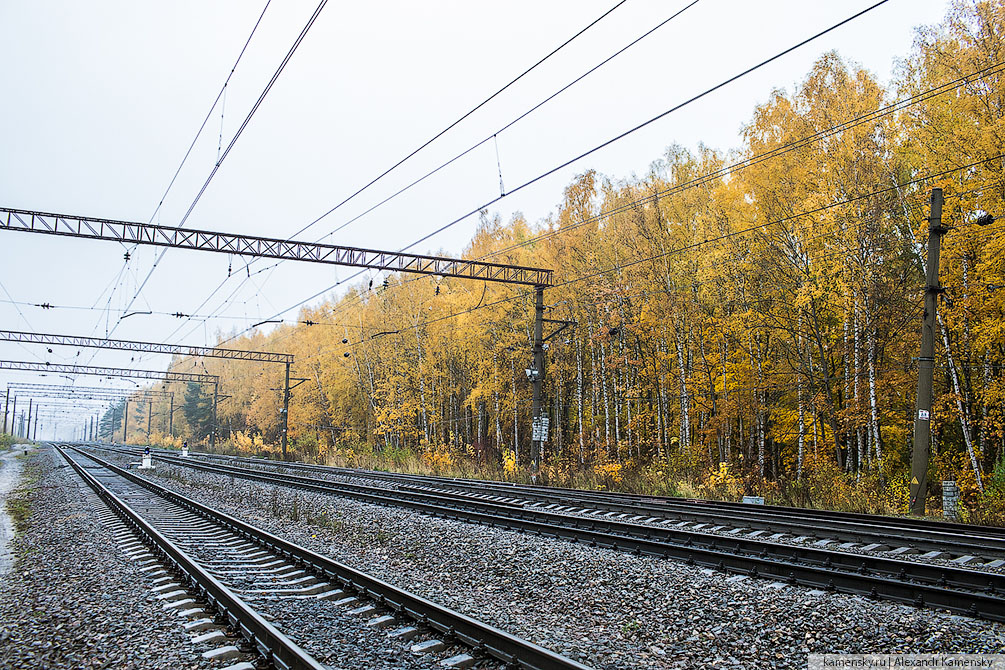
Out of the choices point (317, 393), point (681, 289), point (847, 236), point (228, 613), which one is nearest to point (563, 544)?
point (228, 613)

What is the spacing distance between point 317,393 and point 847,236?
43.3 meters

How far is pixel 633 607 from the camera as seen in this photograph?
7.47 meters

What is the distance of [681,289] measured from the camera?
26891 millimetres

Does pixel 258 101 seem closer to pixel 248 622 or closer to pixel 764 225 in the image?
pixel 248 622

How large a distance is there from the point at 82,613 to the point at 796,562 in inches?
352

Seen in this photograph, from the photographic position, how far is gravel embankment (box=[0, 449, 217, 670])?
19.8 ft

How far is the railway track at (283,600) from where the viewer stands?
586cm

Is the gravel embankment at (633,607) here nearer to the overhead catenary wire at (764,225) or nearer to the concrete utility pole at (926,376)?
the concrete utility pole at (926,376)

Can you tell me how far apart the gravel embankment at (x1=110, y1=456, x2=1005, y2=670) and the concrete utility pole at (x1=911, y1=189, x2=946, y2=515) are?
334 inches

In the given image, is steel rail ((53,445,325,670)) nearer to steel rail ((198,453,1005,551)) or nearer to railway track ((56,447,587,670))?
railway track ((56,447,587,670))

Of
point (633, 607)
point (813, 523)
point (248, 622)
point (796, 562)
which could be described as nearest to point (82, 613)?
point (248, 622)

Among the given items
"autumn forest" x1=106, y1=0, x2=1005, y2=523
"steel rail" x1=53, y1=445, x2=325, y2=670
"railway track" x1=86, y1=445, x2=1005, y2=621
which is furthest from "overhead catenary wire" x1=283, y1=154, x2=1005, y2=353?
"steel rail" x1=53, y1=445, x2=325, y2=670

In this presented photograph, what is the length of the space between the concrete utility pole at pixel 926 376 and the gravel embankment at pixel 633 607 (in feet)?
27.8

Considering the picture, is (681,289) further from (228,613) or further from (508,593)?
(228,613)
